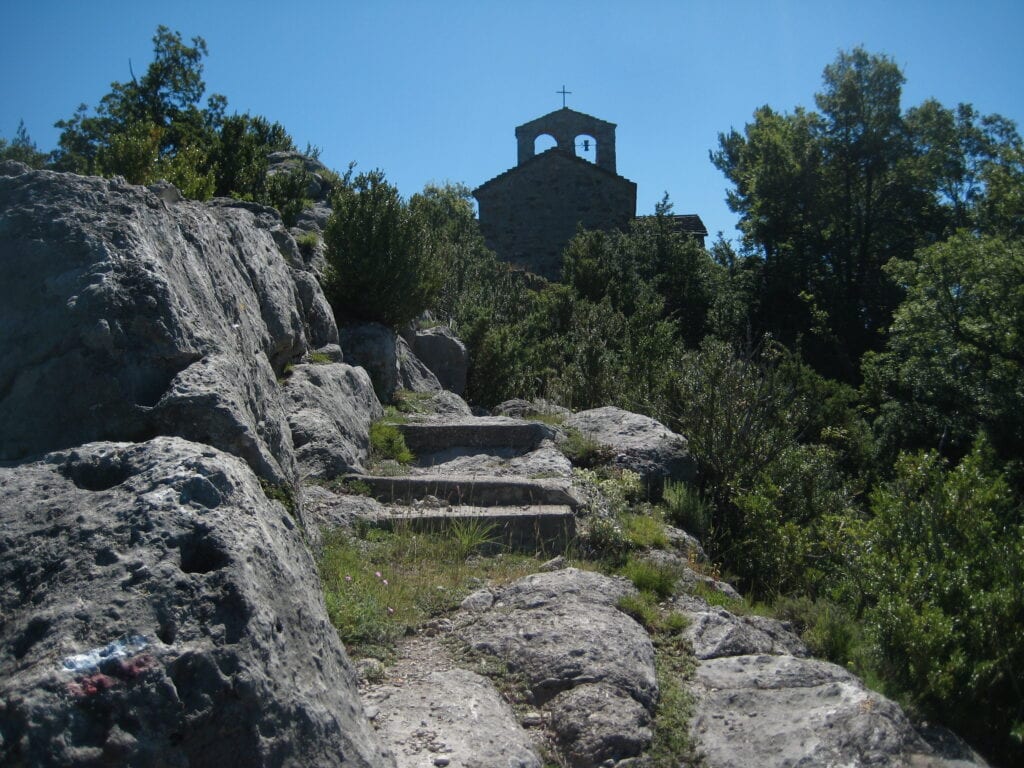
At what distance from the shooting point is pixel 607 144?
3147 cm

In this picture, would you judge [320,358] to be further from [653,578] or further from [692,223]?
[692,223]

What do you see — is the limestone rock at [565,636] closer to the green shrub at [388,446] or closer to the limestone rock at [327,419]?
the limestone rock at [327,419]

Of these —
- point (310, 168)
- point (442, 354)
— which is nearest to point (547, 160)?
point (310, 168)

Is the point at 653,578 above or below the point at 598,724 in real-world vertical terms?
above

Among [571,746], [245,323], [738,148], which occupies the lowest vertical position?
[571,746]

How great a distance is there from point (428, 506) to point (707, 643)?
226cm

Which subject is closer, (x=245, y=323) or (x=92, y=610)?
(x=92, y=610)

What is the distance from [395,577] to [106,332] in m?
2.04

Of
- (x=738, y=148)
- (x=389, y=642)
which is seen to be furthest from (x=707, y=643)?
(x=738, y=148)

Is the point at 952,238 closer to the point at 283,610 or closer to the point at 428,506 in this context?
the point at 428,506

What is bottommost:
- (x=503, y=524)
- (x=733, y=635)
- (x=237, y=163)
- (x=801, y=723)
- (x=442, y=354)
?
(x=801, y=723)

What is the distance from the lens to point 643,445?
7.71 m

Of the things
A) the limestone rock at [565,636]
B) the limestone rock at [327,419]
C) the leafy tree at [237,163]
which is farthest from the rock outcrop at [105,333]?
the leafy tree at [237,163]

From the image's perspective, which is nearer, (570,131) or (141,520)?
(141,520)
